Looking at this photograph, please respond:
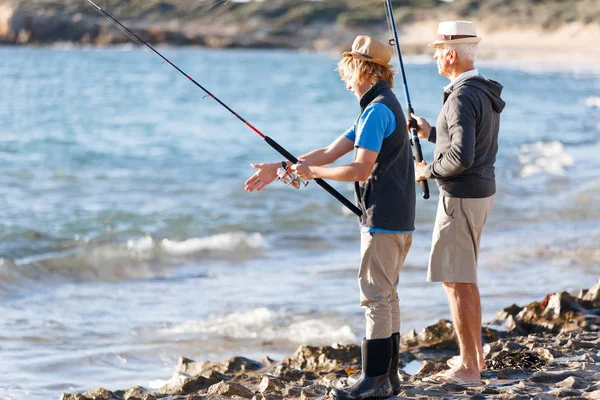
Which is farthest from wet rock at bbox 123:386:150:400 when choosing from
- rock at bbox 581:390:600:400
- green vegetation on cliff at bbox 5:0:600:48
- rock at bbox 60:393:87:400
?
green vegetation on cliff at bbox 5:0:600:48

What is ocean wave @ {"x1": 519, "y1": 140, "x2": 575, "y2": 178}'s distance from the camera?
14.7 metres

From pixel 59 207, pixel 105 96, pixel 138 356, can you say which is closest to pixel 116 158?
pixel 59 207

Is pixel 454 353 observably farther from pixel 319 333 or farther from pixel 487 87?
pixel 487 87

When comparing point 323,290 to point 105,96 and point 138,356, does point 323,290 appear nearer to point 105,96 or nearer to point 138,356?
point 138,356

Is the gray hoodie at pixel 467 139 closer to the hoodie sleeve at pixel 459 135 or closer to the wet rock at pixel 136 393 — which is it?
the hoodie sleeve at pixel 459 135

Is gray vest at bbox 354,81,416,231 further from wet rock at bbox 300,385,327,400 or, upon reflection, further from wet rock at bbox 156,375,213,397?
wet rock at bbox 156,375,213,397

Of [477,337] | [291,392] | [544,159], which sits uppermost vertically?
[544,159]

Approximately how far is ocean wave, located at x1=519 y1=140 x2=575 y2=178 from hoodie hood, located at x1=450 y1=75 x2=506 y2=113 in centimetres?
1053

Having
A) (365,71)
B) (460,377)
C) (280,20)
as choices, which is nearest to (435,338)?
(460,377)

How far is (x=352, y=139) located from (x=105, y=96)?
27967 mm

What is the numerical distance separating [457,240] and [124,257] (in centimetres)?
543

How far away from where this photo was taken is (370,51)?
3721 millimetres

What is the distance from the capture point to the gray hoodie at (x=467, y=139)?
12.9 feet

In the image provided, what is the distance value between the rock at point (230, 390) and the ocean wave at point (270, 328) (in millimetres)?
1716
